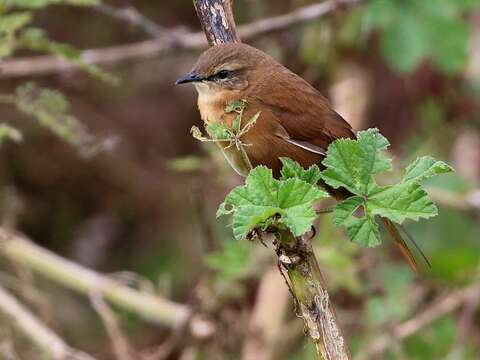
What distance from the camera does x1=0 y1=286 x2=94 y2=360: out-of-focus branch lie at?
4.45 meters

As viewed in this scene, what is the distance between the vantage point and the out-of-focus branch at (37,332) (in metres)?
4.45

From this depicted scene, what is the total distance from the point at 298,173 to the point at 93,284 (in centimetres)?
267

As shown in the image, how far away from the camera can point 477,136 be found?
6969 millimetres

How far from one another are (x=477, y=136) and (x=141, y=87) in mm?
2623

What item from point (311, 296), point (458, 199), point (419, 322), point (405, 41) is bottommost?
point (311, 296)

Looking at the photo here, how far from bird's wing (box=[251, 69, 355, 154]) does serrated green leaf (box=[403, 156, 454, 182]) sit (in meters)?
1.17

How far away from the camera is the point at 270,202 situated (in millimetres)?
2299

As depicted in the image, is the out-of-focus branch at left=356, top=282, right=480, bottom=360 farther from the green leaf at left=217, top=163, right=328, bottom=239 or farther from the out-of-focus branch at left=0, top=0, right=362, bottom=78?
the green leaf at left=217, top=163, right=328, bottom=239

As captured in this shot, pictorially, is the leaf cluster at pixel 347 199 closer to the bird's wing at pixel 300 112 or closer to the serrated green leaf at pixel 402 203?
the serrated green leaf at pixel 402 203

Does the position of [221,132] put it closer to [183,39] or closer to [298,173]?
[298,173]

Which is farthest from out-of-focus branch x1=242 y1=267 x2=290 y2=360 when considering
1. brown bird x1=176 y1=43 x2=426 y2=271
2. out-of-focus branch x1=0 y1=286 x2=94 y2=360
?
brown bird x1=176 y1=43 x2=426 y2=271

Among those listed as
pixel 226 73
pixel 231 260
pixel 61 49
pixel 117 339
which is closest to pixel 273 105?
pixel 226 73

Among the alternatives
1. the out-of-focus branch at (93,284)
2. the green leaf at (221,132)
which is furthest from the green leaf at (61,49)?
the out-of-focus branch at (93,284)

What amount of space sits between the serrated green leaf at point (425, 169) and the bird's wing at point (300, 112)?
117 cm
